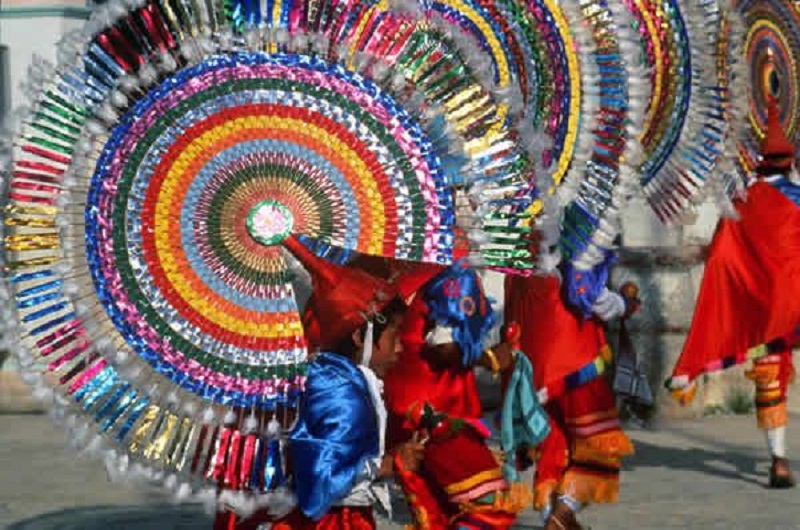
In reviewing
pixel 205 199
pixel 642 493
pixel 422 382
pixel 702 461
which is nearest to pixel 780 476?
pixel 642 493

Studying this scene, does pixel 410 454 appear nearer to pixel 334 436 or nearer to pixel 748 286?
pixel 334 436

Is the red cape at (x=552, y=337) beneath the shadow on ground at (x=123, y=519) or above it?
above

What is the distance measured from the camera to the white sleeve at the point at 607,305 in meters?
8.12

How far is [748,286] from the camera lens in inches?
379

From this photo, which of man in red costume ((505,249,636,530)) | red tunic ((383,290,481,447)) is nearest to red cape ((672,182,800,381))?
man in red costume ((505,249,636,530))

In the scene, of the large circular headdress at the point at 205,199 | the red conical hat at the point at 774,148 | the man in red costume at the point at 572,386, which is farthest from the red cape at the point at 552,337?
the large circular headdress at the point at 205,199

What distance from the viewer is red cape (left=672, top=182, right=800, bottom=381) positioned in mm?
9523

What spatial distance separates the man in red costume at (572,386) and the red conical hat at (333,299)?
3128 mm

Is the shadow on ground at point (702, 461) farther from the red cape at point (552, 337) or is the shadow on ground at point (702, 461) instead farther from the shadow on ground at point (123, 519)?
the shadow on ground at point (123, 519)

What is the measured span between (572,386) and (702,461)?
2.45m

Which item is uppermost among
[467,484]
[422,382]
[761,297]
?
[761,297]

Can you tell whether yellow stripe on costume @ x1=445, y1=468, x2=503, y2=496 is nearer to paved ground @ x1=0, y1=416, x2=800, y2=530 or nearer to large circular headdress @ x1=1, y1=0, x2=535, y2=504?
large circular headdress @ x1=1, y1=0, x2=535, y2=504

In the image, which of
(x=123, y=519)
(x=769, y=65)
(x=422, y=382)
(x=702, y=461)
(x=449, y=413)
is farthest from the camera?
(x=702, y=461)

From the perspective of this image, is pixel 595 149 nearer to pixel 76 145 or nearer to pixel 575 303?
pixel 575 303
